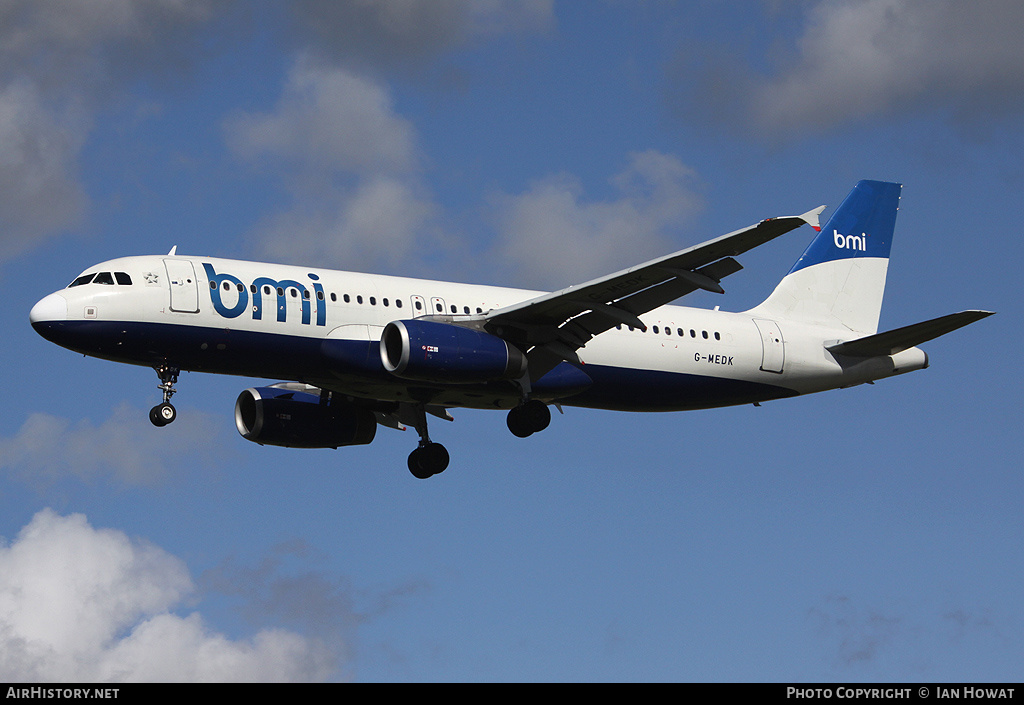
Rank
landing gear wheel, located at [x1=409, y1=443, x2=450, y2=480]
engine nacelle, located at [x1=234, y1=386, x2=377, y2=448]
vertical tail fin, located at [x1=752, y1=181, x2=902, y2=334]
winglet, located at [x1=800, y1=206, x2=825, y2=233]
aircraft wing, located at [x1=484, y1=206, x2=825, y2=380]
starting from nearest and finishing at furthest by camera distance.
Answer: winglet, located at [x1=800, y1=206, x2=825, y2=233] → aircraft wing, located at [x1=484, y1=206, x2=825, y2=380] → engine nacelle, located at [x1=234, y1=386, x2=377, y2=448] → landing gear wheel, located at [x1=409, y1=443, x2=450, y2=480] → vertical tail fin, located at [x1=752, y1=181, x2=902, y2=334]

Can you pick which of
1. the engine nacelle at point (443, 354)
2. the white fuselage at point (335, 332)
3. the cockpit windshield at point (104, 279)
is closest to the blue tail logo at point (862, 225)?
the white fuselage at point (335, 332)

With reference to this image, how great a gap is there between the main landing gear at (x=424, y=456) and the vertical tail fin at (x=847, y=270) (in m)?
11.0

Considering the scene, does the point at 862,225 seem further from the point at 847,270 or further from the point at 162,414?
the point at 162,414

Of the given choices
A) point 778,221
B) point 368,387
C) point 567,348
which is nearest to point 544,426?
point 567,348

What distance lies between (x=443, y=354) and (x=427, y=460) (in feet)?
25.2

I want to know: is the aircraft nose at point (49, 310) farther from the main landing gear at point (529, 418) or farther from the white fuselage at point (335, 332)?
the main landing gear at point (529, 418)

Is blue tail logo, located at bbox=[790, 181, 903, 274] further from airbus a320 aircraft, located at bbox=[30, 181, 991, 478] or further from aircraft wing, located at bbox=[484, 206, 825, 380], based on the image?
aircraft wing, located at bbox=[484, 206, 825, 380]

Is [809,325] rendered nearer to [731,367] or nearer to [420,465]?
[731,367]

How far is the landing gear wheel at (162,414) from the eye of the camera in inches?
1357

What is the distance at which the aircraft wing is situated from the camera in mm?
30953

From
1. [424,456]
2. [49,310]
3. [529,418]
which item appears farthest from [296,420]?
[49,310]

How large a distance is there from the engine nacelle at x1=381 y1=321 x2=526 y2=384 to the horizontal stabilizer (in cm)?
1174

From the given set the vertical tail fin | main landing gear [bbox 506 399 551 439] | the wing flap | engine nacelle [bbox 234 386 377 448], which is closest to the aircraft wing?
the wing flap

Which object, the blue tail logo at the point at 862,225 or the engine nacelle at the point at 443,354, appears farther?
the blue tail logo at the point at 862,225
